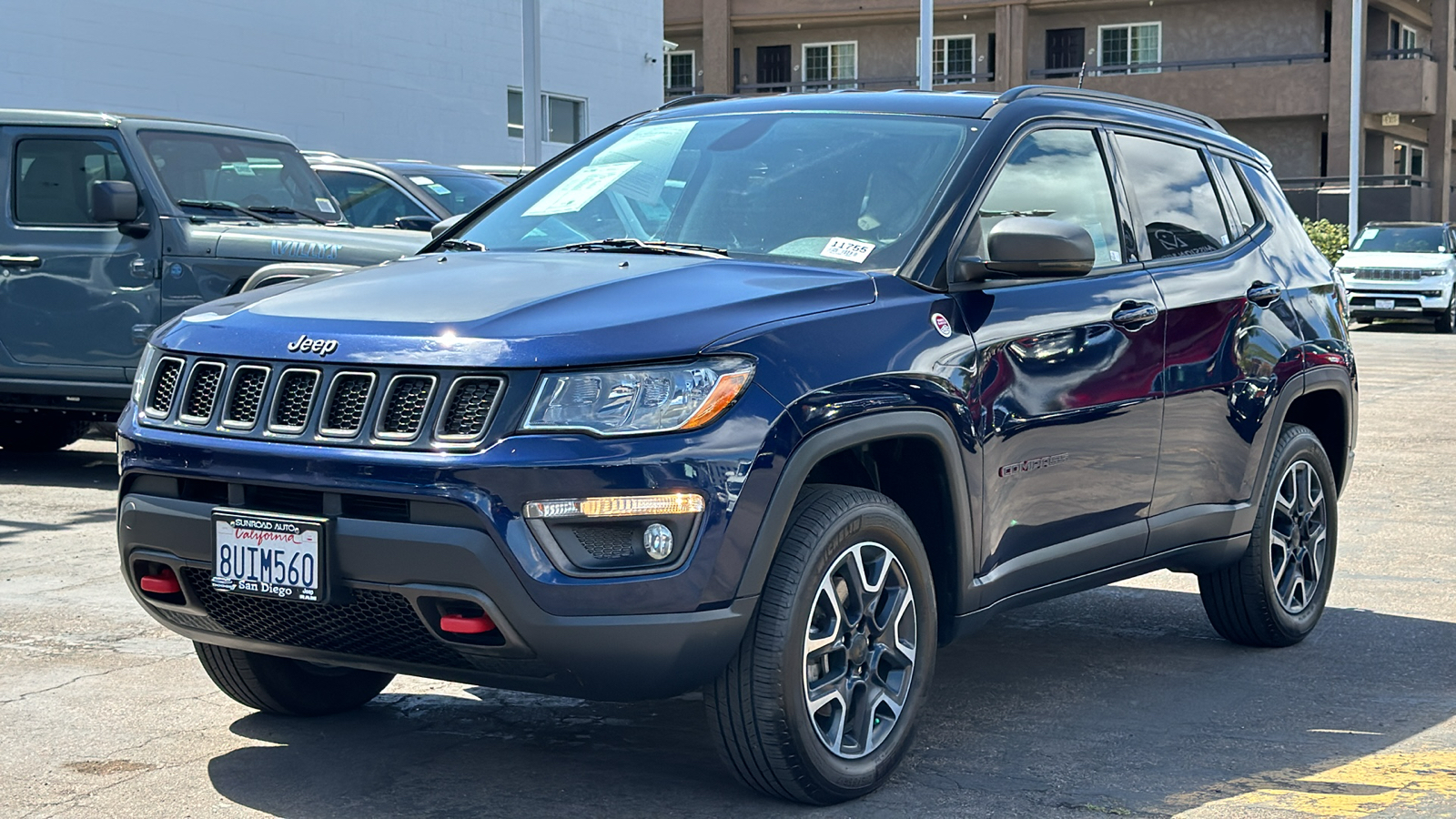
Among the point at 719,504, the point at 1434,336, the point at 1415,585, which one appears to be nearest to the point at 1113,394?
the point at 719,504

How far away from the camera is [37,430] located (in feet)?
37.8

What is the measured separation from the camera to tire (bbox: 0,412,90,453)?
37.4 ft

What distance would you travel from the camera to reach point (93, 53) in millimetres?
18469

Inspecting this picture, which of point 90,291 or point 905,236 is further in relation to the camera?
point 90,291

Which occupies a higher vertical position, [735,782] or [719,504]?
[719,504]

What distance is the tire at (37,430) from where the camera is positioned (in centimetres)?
1141

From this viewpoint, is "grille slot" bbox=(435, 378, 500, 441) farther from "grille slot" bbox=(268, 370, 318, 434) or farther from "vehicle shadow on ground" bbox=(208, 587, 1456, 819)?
"vehicle shadow on ground" bbox=(208, 587, 1456, 819)

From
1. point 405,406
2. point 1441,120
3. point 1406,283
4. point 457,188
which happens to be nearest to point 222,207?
point 457,188

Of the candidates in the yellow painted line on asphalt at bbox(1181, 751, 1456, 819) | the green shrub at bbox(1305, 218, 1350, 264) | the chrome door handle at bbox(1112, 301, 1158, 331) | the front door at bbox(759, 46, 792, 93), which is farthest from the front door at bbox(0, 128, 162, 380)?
the front door at bbox(759, 46, 792, 93)

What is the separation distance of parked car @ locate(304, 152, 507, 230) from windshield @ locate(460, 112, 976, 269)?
6.83m

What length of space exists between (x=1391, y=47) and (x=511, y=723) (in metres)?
48.6

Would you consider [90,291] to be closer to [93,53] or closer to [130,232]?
[130,232]

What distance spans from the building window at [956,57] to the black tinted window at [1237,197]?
4475cm

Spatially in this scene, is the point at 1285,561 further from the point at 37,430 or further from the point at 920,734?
the point at 37,430
